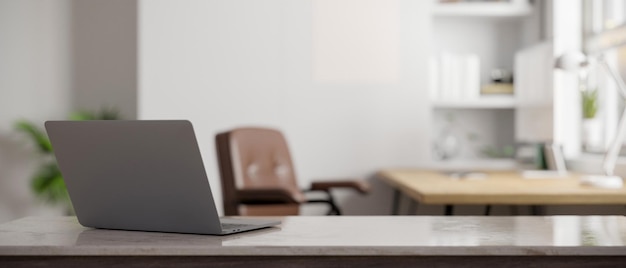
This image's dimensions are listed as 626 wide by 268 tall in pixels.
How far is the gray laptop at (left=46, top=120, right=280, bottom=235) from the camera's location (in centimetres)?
196

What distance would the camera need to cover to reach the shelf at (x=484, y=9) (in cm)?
561

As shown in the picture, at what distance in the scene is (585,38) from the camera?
204 inches

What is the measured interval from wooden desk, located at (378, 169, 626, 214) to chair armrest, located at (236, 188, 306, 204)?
0.49 m

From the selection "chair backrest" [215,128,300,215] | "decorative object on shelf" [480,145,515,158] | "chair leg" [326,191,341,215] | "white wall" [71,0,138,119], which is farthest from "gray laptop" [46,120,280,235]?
"white wall" [71,0,138,119]

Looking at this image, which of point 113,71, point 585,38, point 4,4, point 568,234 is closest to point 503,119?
point 585,38

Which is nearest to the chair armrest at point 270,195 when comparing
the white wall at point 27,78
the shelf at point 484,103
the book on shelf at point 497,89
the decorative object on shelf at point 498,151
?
the shelf at point 484,103

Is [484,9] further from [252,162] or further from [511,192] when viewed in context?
[511,192]

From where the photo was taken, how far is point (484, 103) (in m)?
5.59

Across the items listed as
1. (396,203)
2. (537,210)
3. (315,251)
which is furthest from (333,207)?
(315,251)

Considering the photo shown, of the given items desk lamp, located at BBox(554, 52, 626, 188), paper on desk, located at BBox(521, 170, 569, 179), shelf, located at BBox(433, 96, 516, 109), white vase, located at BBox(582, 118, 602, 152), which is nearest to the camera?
desk lamp, located at BBox(554, 52, 626, 188)

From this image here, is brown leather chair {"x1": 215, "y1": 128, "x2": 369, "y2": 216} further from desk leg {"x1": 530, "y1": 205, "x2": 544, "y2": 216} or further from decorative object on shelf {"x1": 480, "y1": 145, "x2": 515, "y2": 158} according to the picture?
decorative object on shelf {"x1": 480, "y1": 145, "x2": 515, "y2": 158}

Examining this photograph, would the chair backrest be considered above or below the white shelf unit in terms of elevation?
below

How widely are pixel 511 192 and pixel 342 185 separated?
158cm

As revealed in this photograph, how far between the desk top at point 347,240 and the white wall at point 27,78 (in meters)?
4.40
